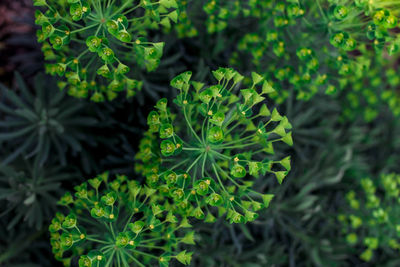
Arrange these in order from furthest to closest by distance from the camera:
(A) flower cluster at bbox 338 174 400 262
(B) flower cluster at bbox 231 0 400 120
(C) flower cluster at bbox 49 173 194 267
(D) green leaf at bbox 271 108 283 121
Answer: (A) flower cluster at bbox 338 174 400 262, (B) flower cluster at bbox 231 0 400 120, (D) green leaf at bbox 271 108 283 121, (C) flower cluster at bbox 49 173 194 267

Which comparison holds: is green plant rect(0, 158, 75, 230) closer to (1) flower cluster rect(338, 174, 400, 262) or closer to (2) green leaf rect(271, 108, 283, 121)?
(2) green leaf rect(271, 108, 283, 121)

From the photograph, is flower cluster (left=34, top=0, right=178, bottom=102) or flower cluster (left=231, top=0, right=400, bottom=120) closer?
flower cluster (left=34, top=0, right=178, bottom=102)

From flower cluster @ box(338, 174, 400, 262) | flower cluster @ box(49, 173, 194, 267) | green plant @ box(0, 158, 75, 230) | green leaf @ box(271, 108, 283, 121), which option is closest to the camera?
flower cluster @ box(49, 173, 194, 267)

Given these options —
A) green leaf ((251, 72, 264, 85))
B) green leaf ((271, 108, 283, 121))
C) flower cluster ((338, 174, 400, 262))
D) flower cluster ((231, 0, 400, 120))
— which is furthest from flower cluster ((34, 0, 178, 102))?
flower cluster ((338, 174, 400, 262))

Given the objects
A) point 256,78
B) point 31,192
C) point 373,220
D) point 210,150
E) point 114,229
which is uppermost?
point 256,78

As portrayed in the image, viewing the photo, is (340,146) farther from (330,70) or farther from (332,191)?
(330,70)

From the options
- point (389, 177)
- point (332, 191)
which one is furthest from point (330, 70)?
point (332, 191)

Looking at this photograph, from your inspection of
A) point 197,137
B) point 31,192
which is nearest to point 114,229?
point 197,137

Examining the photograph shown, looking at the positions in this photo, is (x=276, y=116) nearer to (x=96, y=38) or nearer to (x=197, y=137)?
(x=197, y=137)

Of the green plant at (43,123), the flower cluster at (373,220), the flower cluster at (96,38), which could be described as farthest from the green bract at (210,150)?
the flower cluster at (373,220)
